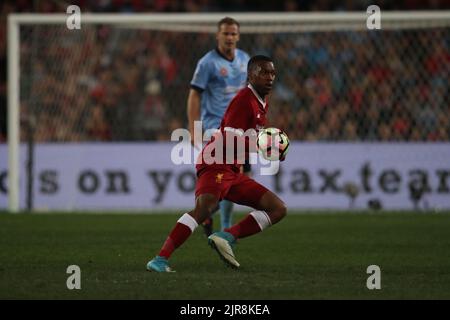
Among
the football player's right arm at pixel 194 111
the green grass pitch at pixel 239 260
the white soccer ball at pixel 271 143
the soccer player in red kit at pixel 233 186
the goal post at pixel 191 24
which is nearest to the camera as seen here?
the green grass pitch at pixel 239 260

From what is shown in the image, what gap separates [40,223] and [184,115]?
5634mm

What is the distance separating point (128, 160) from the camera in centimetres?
1698

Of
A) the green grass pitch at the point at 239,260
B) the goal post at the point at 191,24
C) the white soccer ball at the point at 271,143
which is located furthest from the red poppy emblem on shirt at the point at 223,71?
the goal post at the point at 191,24

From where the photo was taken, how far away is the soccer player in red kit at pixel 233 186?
8.18 m

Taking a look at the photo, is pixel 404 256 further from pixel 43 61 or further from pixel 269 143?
pixel 43 61

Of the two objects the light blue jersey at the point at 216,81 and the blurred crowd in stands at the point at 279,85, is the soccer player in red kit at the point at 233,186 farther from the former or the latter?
the blurred crowd in stands at the point at 279,85

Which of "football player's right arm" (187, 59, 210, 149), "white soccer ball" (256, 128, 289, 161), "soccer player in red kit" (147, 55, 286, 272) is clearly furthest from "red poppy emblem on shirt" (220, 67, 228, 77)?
"white soccer ball" (256, 128, 289, 161)

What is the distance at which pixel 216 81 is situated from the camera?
11391 millimetres

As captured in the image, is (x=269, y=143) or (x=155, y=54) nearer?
(x=269, y=143)

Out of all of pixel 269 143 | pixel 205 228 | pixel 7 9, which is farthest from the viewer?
pixel 7 9

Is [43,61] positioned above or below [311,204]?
above

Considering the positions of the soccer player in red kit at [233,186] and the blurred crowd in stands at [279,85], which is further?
the blurred crowd in stands at [279,85]

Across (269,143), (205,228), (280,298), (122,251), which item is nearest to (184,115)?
(205,228)
